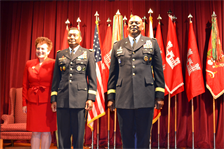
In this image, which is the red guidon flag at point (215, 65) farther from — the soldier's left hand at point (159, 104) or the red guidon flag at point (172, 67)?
the soldier's left hand at point (159, 104)

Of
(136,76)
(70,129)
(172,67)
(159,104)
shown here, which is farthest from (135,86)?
(172,67)

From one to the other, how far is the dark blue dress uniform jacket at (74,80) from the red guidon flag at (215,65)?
2494mm

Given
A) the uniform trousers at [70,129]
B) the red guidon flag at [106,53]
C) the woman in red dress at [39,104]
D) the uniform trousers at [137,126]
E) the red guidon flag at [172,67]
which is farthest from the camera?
the red guidon flag at [106,53]

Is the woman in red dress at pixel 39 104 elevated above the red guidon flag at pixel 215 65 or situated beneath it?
situated beneath

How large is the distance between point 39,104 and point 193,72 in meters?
2.75

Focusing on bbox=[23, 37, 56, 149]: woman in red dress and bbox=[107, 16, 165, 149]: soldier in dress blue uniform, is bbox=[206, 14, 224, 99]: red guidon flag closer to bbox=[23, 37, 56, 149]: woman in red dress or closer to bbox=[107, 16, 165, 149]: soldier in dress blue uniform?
bbox=[107, 16, 165, 149]: soldier in dress blue uniform

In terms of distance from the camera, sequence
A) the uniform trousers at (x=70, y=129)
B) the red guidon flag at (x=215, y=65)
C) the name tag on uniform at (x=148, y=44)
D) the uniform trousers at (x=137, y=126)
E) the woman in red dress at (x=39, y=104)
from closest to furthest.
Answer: the uniform trousers at (x=137, y=126)
the name tag on uniform at (x=148, y=44)
the uniform trousers at (x=70, y=129)
the woman in red dress at (x=39, y=104)
the red guidon flag at (x=215, y=65)

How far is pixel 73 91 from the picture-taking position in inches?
94.2

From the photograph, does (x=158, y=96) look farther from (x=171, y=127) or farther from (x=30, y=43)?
(x=30, y=43)

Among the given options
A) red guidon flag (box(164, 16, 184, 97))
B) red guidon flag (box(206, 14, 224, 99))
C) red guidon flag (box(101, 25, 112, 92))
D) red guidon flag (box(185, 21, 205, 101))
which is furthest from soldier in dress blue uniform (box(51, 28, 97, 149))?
red guidon flag (box(206, 14, 224, 99))

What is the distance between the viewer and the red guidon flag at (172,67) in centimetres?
408

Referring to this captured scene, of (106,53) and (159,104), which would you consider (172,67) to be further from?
(159,104)

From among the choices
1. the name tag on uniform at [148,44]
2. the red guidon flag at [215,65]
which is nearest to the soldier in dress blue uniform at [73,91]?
the name tag on uniform at [148,44]

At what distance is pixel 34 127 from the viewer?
2.73m
